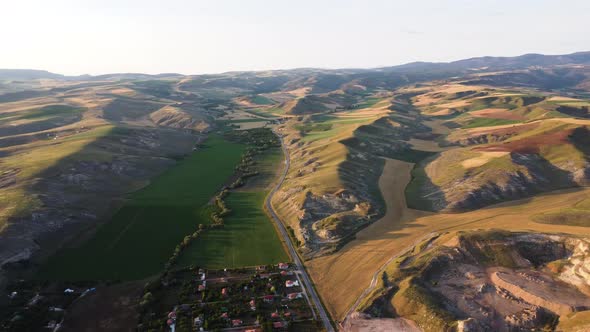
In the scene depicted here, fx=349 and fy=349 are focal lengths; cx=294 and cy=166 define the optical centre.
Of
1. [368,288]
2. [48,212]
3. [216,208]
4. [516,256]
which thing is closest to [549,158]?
[516,256]

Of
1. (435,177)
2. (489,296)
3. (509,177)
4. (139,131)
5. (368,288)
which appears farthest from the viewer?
(139,131)

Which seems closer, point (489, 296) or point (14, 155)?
point (489, 296)

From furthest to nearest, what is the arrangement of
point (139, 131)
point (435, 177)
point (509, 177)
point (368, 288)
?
point (139, 131) → point (435, 177) → point (509, 177) → point (368, 288)

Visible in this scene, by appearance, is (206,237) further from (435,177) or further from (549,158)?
(549,158)

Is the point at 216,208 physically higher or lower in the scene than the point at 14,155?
lower

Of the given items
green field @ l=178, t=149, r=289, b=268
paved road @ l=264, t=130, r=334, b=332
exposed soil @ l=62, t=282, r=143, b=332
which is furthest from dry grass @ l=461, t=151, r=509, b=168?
exposed soil @ l=62, t=282, r=143, b=332

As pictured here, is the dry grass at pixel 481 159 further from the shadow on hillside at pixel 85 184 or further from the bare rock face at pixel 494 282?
the shadow on hillside at pixel 85 184

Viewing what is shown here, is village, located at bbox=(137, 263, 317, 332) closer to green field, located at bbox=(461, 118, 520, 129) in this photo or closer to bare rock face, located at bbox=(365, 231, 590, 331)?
bare rock face, located at bbox=(365, 231, 590, 331)
